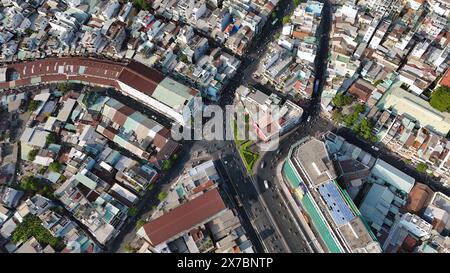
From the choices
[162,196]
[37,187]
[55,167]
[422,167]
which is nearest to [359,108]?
[422,167]

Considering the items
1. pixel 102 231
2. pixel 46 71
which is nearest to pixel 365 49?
pixel 102 231

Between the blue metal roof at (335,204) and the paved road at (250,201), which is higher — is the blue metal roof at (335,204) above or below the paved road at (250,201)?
above

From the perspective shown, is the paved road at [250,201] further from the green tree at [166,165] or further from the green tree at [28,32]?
the green tree at [28,32]

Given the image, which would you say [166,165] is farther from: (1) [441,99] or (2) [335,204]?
(1) [441,99]

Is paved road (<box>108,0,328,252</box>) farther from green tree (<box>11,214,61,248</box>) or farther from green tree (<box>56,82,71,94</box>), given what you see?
green tree (<box>56,82,71,94</box>)

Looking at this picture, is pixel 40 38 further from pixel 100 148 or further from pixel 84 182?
pixel 84 182

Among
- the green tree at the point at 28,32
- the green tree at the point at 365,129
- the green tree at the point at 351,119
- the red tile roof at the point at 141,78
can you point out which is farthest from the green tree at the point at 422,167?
the green tree at the point at 28,32
